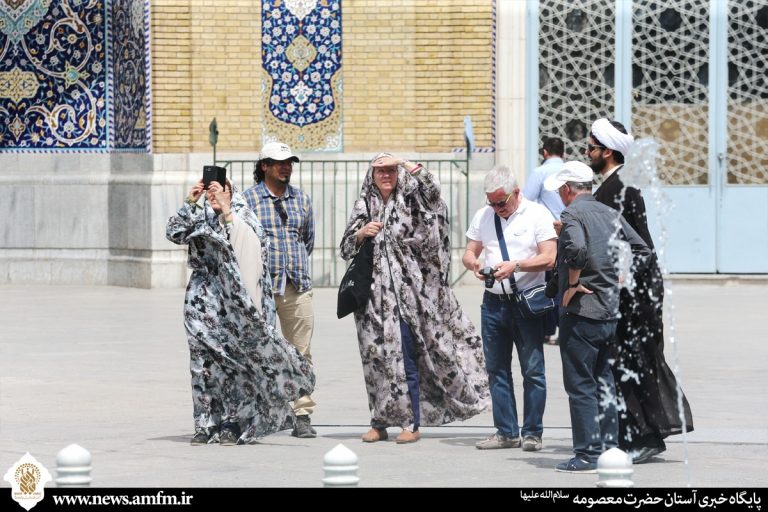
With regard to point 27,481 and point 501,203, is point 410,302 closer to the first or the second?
point 501,203

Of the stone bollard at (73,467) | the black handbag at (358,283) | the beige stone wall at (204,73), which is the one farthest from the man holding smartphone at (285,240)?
the beige stone wall at (204,73)

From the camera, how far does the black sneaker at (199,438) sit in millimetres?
9109

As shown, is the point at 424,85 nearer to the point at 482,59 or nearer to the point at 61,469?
the point at 482,59

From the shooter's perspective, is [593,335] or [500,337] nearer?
[593,335]

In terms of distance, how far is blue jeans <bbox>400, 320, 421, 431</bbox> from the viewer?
944cm

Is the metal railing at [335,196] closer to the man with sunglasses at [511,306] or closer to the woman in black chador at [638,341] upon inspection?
the man with sunglasses at [511,306]

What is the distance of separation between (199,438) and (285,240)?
1.31 meters

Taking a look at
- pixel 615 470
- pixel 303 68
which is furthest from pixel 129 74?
pixel 615 470

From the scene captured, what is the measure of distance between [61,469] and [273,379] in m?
3.47

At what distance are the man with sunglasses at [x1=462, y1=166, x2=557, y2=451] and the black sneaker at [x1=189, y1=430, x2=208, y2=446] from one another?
4.58 ft

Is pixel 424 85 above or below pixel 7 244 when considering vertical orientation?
above

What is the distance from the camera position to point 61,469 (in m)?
5.84

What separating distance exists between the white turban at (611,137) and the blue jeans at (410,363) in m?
1.64

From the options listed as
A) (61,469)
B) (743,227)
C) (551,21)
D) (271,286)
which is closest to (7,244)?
(551,21)
